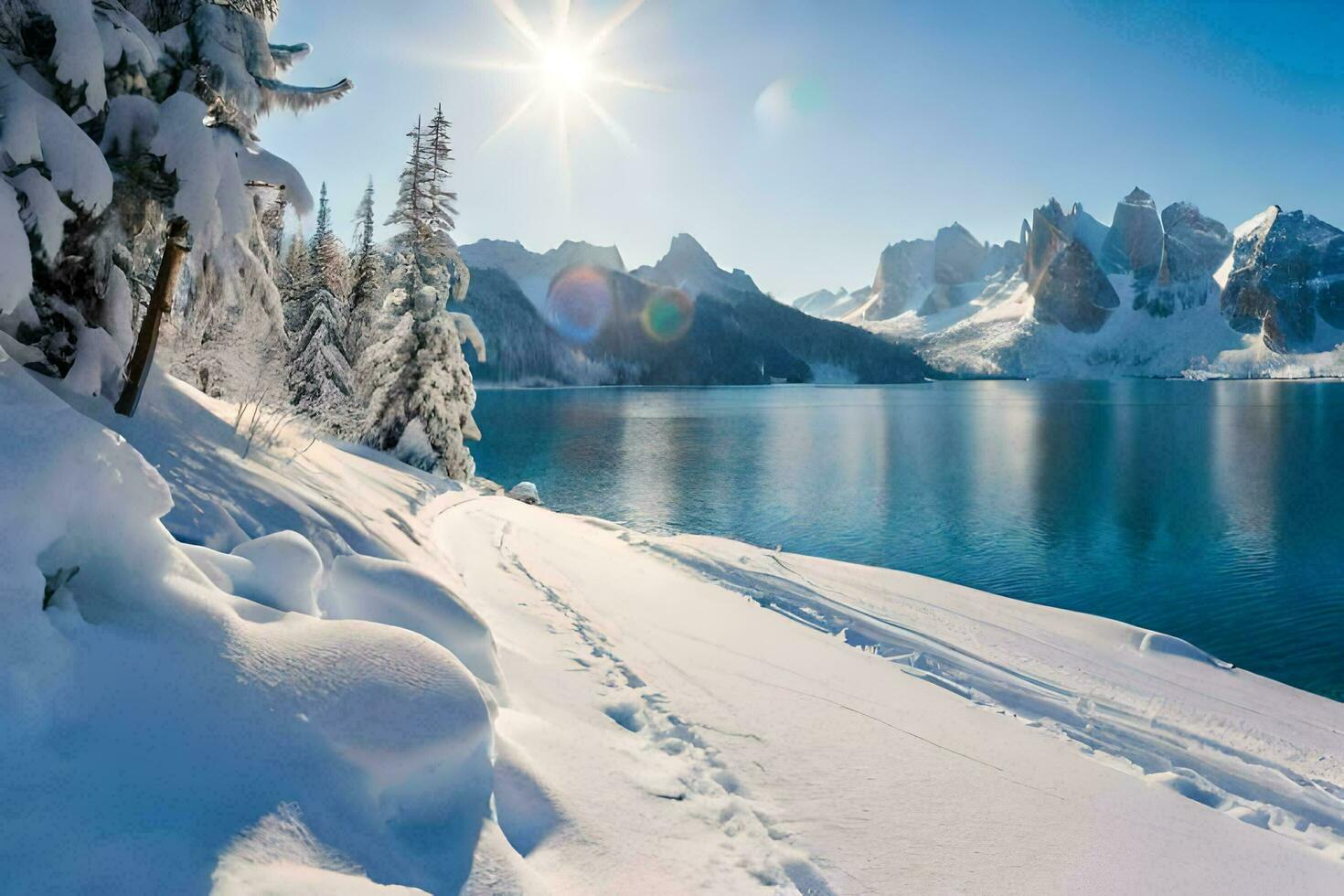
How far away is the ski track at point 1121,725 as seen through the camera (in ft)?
22.1

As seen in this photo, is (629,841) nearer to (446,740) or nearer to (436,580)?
(446,740)

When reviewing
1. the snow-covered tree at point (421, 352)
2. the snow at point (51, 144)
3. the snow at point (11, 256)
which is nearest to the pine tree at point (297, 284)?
the snow-covered tree at point (421, 352)

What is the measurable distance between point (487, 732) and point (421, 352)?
21200mm

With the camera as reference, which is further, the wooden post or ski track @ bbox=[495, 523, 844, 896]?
the wooden post

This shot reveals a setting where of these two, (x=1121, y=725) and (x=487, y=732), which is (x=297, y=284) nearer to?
(x=487, y=732)

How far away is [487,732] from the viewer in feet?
12.4

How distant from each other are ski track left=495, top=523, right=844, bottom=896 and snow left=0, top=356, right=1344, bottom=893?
0.10 ft

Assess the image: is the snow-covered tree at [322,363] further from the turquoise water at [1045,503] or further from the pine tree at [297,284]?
the turquoise water at [1045,503]

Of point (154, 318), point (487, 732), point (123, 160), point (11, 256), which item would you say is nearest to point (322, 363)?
point (154, 318)

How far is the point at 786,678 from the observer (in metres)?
7.93

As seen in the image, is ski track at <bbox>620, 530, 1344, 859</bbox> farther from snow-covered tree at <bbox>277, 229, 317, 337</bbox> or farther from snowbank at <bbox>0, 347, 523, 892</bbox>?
snow-covered tree at <bbox>277, 229, 317, 337</bbox>

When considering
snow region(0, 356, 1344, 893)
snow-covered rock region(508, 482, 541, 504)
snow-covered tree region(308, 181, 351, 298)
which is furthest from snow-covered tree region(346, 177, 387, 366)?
snow region(0, 356, 1344, 893)

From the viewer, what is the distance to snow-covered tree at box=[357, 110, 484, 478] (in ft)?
74.9

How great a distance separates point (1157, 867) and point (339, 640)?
18.9ft
